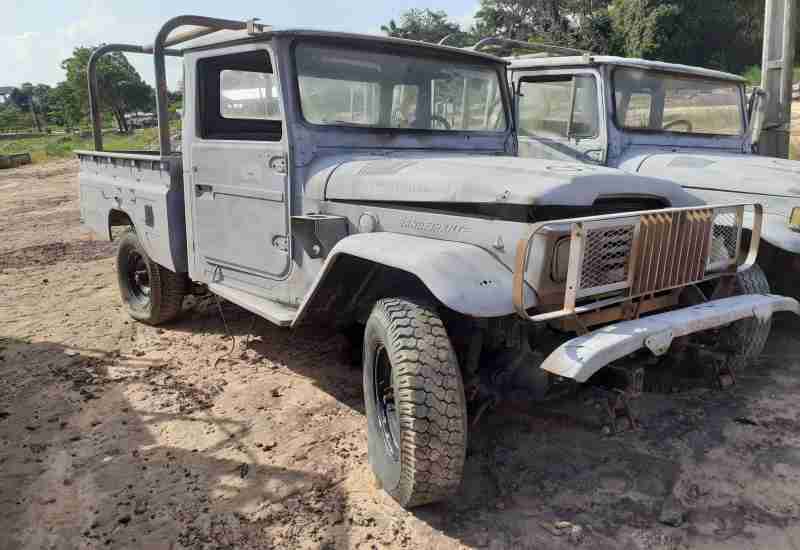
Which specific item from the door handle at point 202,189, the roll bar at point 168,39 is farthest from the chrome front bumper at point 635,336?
the door handle at point 202,189

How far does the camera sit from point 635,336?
7.65 feet

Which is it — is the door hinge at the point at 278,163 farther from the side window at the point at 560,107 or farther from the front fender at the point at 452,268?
the side window at the point at 560,107

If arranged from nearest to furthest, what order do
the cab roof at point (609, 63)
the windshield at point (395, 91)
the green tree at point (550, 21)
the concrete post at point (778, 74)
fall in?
1. the windshield at point (395, 91)
2. the cab roof at point (609, 63)
3. the concrete post at point (778, 74)
4. the green tree at point (550, 21)

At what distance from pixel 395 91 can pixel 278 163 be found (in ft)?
2.48

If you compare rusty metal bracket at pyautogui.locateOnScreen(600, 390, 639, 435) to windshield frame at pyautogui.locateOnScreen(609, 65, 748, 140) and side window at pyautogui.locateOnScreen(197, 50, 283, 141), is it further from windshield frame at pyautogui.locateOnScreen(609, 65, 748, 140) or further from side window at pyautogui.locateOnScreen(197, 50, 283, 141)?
windshield frame at pyautogui.locateOnScreen(609, 65, 748, 140)

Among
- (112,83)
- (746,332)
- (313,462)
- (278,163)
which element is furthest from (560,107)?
(112,83)

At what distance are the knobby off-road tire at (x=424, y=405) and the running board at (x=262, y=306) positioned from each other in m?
Result: 0.93

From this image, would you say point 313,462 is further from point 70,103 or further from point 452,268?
point 70,103

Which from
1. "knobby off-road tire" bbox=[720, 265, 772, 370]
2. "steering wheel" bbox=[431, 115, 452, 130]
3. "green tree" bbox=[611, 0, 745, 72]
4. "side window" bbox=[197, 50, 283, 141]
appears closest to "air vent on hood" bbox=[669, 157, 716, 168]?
"knobby off-road tire" bbox=[720, 265, 772, 370]

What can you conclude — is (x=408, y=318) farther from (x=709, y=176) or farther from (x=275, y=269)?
(x=709, y=176)

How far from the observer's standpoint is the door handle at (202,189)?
3910mm

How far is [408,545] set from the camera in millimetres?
2420

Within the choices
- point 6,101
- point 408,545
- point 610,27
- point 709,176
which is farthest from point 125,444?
point 6,101

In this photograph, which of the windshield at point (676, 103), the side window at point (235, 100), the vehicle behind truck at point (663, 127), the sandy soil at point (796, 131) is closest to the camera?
the side window at point (235, 100)
